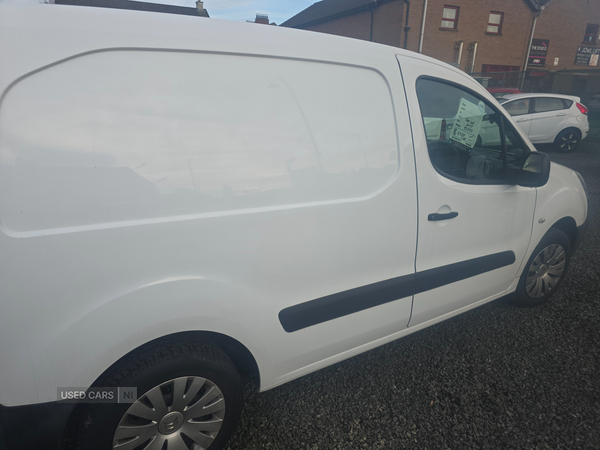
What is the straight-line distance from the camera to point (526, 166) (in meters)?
2.31

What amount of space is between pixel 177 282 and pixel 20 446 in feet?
2.48

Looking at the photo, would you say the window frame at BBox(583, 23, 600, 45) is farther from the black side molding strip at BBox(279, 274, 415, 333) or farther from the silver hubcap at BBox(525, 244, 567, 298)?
the black side molding strip at BBox(279, 274, 415, 333)

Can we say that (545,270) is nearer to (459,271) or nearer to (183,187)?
(459,271)

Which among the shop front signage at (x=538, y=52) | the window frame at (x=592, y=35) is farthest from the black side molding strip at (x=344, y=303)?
the window frame at (x=592, y=35)

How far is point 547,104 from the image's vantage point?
32.6ft

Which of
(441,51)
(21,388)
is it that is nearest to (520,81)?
(441,51)

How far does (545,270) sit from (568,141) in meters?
9.61

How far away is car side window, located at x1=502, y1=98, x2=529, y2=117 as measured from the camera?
32.5 ft

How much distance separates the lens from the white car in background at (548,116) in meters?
9.84

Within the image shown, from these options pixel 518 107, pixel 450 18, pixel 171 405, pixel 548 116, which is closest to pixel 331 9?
pixel 450 18

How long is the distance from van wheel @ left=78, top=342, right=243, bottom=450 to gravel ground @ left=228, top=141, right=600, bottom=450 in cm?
34

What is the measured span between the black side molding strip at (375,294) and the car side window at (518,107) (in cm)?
953

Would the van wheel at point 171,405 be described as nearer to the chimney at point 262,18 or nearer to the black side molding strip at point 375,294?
the black side molding strip at point 375,294

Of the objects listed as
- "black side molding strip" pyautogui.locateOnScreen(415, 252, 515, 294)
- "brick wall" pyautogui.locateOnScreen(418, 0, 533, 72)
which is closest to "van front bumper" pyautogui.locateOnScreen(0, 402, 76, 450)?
"black side molding strip" pyautogui.locateOnScreen(415, 252, 515, 294)
